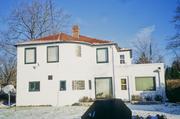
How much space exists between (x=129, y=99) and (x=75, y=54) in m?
8.06

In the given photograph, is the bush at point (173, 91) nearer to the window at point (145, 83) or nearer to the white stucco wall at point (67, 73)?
the window at point (145, 83)

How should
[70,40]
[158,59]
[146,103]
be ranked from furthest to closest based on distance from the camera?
[158,59], [70,40], [146,103]

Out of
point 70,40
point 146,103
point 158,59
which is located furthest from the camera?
point 158,59

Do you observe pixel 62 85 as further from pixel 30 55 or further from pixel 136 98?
pixel 136 98

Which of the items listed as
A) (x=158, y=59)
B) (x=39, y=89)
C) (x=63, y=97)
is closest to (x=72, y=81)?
(x=63, y=97)

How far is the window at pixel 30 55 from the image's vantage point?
29156 mm

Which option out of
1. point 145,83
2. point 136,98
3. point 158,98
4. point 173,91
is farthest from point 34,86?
point 173,91

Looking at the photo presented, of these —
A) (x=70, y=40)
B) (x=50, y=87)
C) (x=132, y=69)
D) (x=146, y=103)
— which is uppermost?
(x=70, y=40)

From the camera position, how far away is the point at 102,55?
99.7 ft

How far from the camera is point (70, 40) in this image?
94.0ft

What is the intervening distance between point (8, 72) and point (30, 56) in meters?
28.5

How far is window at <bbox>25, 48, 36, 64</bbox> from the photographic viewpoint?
2916 centimetres

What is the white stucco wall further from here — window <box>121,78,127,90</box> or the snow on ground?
the snow on ground

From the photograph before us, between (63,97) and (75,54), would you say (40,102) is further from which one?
(75,54)
